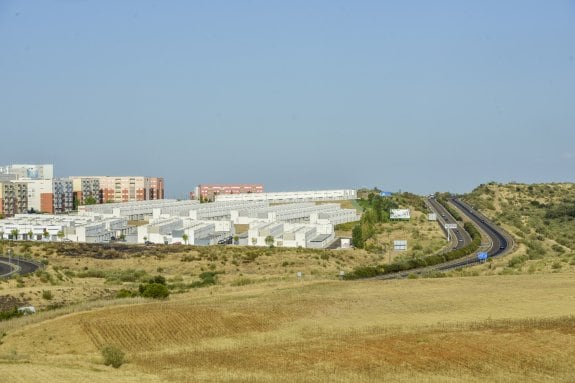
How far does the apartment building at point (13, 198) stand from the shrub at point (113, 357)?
9812 cm

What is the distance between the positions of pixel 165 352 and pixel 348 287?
1844cm

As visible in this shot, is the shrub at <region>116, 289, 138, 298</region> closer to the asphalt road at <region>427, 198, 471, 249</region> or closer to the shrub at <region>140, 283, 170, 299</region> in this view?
the shrub at <region>140, 283, 170, 299</region>

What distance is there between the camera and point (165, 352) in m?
27.0

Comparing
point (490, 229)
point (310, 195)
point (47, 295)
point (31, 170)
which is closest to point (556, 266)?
point (47, 295)

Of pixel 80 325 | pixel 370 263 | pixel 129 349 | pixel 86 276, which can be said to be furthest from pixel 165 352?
pixel 370 263

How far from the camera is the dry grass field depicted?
914 inches

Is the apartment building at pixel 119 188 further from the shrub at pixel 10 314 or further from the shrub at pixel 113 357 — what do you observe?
the shrub at pixel 113 357

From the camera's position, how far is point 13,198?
398 ft

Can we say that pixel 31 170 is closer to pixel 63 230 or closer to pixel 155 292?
pixel 63 230

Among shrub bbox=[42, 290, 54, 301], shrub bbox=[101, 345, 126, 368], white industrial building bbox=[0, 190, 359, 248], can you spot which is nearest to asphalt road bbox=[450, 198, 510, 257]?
white industrial building bbox=[0, 190, 359, 248]

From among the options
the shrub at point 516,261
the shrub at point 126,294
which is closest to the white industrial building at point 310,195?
the shrub at point 516,261

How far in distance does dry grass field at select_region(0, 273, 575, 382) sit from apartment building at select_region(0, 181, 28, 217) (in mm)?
86751

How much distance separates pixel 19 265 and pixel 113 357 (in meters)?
40.0

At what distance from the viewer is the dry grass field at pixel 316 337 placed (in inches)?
914
